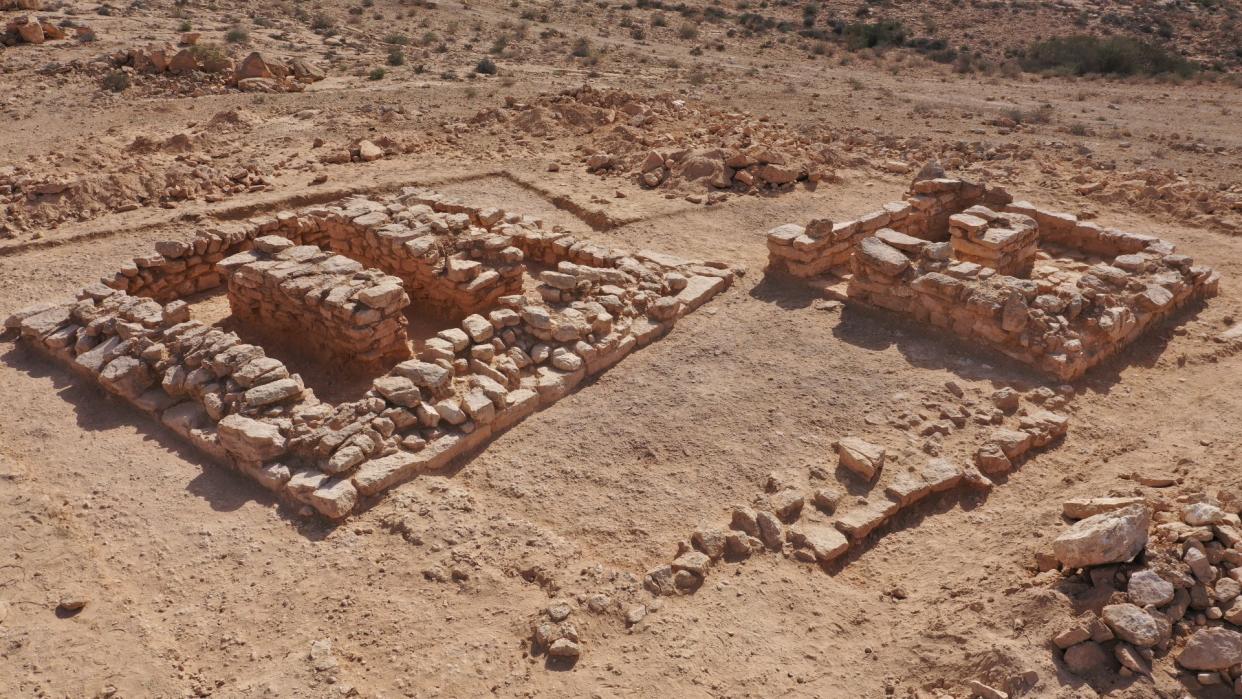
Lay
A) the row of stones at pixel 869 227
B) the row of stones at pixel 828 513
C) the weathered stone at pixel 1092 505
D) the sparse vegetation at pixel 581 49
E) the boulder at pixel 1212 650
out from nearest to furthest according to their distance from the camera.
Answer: the boulder at pixel 1212 650 < the weathered stone at pixel 1092 505 < the row of stones at pixel 828 513 < the row of stones at pixel 869 227 < the sparse vegetation at pixel 581 49

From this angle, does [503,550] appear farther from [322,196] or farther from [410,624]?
[322,196]

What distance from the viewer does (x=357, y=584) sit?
6.72 meters

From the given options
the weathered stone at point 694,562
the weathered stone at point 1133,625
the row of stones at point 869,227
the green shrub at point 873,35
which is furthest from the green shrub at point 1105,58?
the weathered stone at point 1133,625

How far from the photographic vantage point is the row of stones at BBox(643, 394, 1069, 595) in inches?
269

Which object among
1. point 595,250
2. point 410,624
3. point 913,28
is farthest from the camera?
point 913,28

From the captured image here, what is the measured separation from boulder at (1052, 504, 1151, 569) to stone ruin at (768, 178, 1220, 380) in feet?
12.2

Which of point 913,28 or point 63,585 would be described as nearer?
point 63,585

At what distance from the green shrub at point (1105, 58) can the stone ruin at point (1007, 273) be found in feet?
55.9

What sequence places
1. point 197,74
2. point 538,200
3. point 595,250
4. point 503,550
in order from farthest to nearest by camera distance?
point 197,74 < point 538,200 < point 595,250 < point 503,550

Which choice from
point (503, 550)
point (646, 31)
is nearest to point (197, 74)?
point (646, 31)

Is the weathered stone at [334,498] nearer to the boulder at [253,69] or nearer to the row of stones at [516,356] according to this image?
the row of stones at [516,356]

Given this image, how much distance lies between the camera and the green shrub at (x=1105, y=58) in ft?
87.7

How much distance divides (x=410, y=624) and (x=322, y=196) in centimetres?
959

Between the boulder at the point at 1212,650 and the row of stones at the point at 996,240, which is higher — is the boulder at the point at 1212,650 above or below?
above
